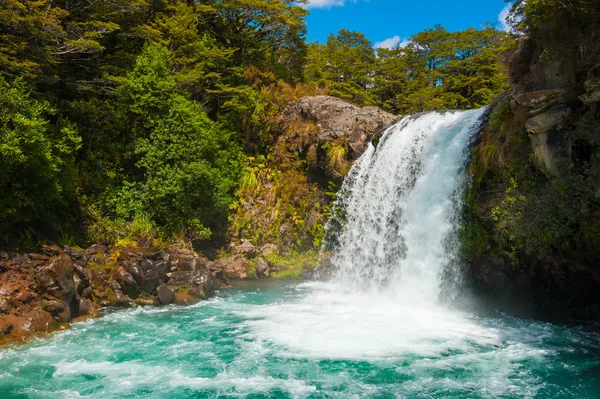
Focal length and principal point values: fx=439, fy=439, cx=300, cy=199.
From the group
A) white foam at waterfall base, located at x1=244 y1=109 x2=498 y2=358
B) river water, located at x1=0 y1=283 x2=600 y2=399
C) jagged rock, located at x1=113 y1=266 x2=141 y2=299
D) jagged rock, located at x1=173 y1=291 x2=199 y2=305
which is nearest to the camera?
river water, located at x1=0 y1=283 x2=600 y2=399

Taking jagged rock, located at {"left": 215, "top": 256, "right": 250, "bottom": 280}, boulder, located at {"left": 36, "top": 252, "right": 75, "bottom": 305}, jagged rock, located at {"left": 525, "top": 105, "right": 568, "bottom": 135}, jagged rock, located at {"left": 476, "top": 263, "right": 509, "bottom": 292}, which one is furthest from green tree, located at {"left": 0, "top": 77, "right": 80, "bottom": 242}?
jagged rock, located at {"left": 476, "top": 263, "right": 509, "bottom": 292}

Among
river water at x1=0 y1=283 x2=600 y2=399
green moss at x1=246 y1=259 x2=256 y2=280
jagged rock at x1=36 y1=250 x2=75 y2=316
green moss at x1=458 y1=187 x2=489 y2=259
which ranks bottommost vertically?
river water at x1=0 y1=283 x2=600 y2=399

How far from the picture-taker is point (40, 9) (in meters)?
15.0

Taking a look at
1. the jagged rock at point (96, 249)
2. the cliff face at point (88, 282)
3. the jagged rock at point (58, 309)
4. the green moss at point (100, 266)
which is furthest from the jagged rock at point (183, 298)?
the jagged rock at point (58, 309)

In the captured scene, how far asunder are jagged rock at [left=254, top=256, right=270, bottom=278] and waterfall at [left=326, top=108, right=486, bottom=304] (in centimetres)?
313

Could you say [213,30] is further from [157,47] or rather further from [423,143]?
[423,143]

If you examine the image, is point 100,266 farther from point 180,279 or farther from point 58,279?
point 180,279

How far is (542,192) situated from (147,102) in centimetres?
1526

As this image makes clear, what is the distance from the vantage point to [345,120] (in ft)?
75.6

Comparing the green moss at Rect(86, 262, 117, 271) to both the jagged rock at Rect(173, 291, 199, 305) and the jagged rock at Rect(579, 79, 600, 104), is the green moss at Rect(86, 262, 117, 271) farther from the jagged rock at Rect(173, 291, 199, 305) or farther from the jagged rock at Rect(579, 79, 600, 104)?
the jagged rock at Rect(579, 79, 600, 104)

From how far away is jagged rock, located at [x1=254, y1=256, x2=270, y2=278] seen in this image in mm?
20156

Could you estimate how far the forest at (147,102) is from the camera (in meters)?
13.8

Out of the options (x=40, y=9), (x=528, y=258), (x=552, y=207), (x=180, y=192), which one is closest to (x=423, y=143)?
(x=528, y=258)

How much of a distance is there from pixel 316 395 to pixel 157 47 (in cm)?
1742
